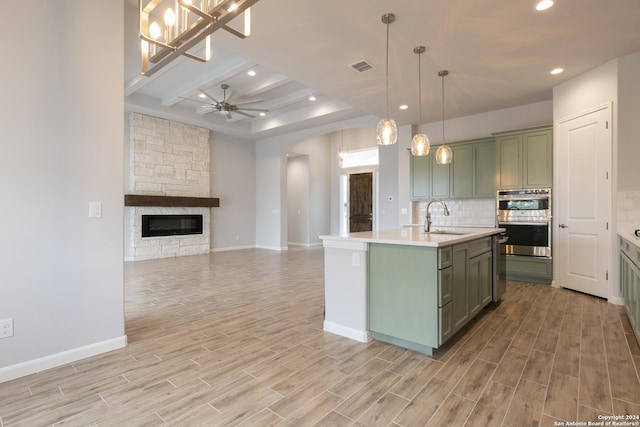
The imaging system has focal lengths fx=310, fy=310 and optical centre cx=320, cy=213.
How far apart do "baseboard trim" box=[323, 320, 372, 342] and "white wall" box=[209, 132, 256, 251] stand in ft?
21.6

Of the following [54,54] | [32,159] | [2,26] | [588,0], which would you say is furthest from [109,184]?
[588,0]

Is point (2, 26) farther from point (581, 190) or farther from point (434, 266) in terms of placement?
point (581, 190)

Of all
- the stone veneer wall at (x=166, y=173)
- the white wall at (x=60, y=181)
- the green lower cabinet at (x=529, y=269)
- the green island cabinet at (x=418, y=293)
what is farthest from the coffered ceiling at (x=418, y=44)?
the green lower cabinet at (x=529, y=269)

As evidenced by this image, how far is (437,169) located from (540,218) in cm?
189

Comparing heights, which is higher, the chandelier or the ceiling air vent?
the ceiling air vent

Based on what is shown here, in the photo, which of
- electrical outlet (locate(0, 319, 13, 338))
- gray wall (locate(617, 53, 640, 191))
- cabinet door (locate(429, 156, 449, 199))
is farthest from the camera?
cabinet door (locate(429, 156, 449, 199))

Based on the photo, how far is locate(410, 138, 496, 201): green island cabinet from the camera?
5.38m

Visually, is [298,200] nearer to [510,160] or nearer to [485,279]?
[510,160]

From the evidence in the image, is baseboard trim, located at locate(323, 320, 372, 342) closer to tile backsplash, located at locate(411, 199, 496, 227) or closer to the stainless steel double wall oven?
the stainless steel double wall oven

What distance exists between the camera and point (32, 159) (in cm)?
212

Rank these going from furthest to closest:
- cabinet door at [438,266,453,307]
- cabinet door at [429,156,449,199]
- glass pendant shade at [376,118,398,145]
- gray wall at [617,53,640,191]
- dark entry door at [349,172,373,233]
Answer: dark entry door at [349,172,373,233], cabinet door at [429,156,449,199], gray wall at [617,53,640,191], glass pendant shade at [376,118,398,145], cabinet door at [438,266,453,307]

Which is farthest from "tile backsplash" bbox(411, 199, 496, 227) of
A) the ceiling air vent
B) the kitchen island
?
the ceiling air vent

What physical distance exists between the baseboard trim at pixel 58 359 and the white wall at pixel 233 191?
20.9ft

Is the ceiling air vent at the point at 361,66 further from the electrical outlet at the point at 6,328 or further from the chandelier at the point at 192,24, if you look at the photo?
the electrical outlet at the point at 6,328
